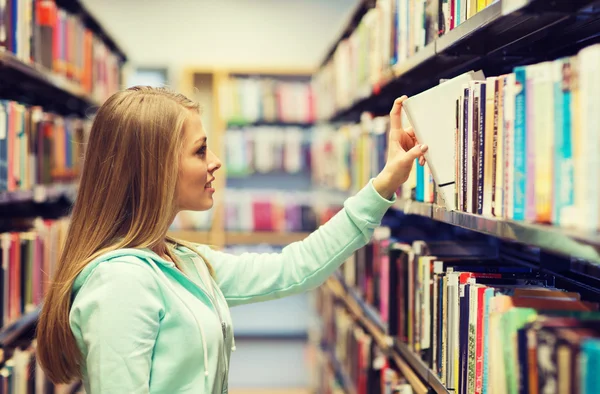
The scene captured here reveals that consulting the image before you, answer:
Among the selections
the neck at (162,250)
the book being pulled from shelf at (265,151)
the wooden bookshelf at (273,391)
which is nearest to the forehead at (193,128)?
the neck at (162,250)

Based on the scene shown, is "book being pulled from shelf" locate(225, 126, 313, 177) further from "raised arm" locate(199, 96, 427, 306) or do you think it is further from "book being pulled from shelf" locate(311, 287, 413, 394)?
"raised arm" locate(199, 96, 427, 306)

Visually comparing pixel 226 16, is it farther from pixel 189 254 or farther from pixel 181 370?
pixel 181 370

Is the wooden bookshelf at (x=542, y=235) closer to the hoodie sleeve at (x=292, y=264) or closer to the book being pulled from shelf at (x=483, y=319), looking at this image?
the book being pulled from shelf at (x=483, y=319)

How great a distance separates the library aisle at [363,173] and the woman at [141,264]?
3 cm

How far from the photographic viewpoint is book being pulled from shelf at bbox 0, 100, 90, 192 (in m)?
2.14

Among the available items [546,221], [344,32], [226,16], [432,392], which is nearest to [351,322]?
[432,392]

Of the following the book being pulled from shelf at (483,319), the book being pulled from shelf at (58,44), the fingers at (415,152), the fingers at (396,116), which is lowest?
the book being pulled from shelf at (483,319)

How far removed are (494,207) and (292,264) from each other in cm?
65

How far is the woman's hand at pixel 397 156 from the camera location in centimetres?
143

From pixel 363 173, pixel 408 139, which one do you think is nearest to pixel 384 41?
pixel 363 173

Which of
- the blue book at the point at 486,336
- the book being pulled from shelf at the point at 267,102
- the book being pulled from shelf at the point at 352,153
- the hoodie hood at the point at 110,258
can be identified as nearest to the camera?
the blue book at the point at 486,336

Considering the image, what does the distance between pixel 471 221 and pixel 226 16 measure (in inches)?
164

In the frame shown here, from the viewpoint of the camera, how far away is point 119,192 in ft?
4.41

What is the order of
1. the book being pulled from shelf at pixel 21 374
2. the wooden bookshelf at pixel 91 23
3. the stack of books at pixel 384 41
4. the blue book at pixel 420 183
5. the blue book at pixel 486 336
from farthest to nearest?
the wooden bookshelf at pixel 91 23, the book being pulled from shelf at pixel 21 374, the blue book at pixel 420 183, the stack of books at pixel 384 41, the blue book at pixel 486 336
